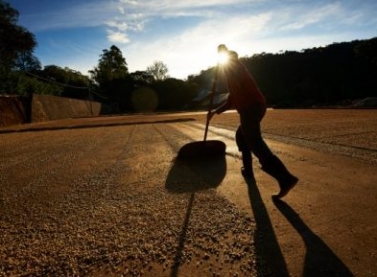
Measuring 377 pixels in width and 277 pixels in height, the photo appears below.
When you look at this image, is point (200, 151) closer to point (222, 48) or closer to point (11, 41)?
point (222, 48)

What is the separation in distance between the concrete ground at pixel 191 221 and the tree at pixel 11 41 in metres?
22.5

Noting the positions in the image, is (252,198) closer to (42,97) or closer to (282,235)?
(282,235)

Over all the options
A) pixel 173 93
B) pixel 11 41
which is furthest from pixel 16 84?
pixel 173 93

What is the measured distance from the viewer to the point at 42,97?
2216 centimetres

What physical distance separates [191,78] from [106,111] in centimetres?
2961

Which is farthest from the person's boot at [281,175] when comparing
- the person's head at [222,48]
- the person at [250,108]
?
the person's head at [222,48]

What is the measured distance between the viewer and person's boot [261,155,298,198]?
9.37 feet

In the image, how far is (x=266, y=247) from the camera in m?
2.03

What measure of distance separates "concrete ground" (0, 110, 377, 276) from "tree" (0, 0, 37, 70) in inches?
885

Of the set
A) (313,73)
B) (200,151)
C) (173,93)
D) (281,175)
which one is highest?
(313,73)

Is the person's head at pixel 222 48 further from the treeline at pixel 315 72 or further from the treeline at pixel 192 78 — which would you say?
the treeline at pixel 315 72

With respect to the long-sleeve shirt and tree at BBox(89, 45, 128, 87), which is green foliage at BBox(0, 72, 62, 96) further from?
tree at BBox(89, 45, 128, 87)

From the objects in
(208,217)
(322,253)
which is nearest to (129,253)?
(208,217)

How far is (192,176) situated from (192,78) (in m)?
67.0
